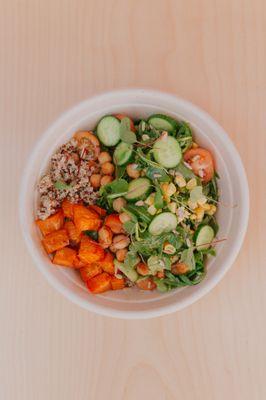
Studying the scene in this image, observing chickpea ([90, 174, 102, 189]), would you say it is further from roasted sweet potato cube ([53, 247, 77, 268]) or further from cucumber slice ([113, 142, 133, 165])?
roasted sweet potato cube ([53, 247, 77, 268])

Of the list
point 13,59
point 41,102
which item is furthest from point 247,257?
point 13,59

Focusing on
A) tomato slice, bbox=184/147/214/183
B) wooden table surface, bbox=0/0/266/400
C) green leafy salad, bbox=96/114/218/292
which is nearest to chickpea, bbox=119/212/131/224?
green leafy salad, bbox=96/114/218/292

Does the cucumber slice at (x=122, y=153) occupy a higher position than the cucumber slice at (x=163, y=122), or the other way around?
the cucumber slice at (x=163, y=122)

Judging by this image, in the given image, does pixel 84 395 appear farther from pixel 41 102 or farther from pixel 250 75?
pixel 250 75

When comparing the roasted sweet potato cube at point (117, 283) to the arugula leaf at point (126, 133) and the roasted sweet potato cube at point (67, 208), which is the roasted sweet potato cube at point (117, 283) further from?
the arugula leaf at point (126, 133)

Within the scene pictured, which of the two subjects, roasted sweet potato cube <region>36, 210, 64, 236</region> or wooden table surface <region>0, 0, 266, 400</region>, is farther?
wooden table surface <region>0, 0, 266, 400</region>

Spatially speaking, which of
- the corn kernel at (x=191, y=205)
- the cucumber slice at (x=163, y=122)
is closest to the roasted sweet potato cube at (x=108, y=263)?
the corn kernel at (x=191, y=205)

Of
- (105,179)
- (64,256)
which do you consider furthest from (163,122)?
(64,256)
